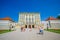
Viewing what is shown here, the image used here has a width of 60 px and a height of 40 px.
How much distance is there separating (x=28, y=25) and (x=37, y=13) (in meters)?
5.14

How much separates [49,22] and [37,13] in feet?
75.4

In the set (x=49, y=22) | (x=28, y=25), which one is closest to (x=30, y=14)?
(x=28, y=25)

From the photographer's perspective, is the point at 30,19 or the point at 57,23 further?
the point at 30,19

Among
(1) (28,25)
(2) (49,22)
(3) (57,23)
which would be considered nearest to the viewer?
(3) (57,23)

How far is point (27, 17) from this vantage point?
38.2 metres

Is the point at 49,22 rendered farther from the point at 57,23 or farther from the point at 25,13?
the point at 25,13

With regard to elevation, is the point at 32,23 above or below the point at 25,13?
below

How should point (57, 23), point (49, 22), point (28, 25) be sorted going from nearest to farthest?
point (57, 23) < point (49, 22) < point (28, 25)

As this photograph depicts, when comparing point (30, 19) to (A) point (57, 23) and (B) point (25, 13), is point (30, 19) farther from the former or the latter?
(A) point (57, 23)

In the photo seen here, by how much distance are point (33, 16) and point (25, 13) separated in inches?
111

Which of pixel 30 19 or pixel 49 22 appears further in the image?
pixel 30 19

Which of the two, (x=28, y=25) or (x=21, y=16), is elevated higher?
(x=21, y=16)

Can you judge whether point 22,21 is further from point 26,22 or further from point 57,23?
point 57,23

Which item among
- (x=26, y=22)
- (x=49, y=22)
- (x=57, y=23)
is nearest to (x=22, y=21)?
(x=26, y=22)
